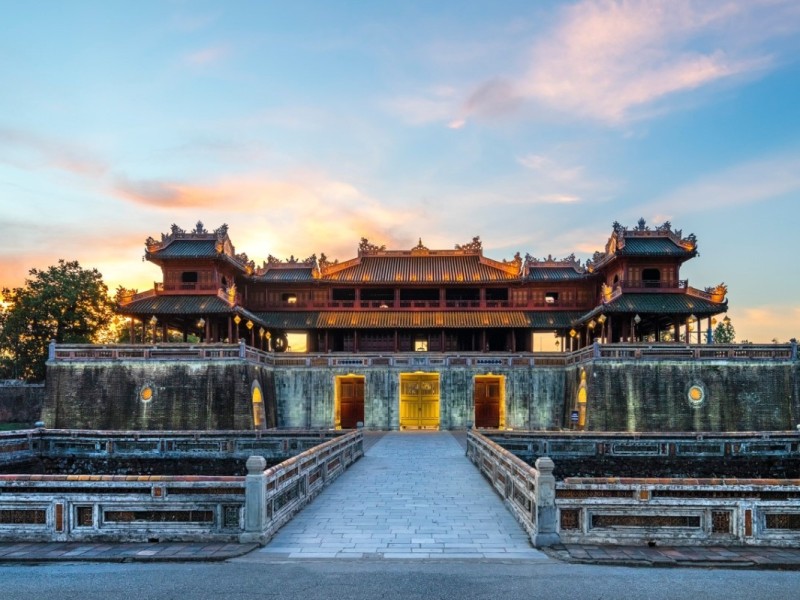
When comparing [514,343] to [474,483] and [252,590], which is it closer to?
[474,483]

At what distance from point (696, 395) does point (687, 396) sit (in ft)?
1.48

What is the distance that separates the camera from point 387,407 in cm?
3453

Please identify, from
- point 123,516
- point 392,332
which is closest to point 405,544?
point 123,516

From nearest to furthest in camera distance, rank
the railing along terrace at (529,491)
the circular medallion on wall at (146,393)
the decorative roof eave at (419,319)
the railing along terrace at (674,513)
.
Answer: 1. the railing along terrace at (674,513)
2. the railing along terrace at (529,491)
3. the circular medallion on wall at (146,393)
4. the decorative roof eave at (419,319)

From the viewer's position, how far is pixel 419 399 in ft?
116

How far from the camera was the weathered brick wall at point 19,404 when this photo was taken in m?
44.9

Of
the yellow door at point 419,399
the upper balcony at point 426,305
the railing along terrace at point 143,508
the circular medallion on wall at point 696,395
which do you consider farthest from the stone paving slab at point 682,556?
the upper balcony at point 426,305

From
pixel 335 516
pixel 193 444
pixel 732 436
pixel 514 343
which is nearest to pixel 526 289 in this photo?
pixel 514 343

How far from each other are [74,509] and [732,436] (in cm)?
2260

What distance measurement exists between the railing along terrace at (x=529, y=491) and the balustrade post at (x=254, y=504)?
179 inches

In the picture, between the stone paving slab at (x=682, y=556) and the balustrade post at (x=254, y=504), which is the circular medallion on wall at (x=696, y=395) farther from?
the balustrade post at (x=254, y=504)

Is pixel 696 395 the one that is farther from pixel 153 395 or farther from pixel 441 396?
pixel 153 395

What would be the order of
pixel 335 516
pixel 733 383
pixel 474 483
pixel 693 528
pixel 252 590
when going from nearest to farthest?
pixel 252 590 < pixel 693 528 < pixel 335 516 < pixel 474 483 < pixel 733 383

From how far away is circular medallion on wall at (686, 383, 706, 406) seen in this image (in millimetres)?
30781
